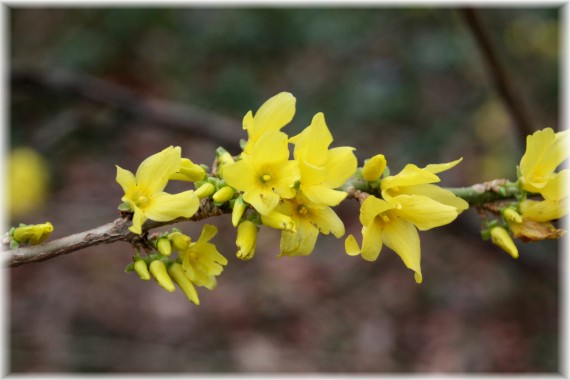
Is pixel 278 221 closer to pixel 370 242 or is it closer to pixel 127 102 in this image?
pixel 370 242

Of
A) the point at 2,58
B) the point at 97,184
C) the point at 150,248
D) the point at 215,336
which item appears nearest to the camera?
the point at 150,248

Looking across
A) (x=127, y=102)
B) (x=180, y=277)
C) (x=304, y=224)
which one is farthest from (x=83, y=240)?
(x=127, y=102)

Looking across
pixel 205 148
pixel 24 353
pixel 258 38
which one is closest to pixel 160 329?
pixel 24 353

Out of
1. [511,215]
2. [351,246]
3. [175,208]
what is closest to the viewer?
[175,208]

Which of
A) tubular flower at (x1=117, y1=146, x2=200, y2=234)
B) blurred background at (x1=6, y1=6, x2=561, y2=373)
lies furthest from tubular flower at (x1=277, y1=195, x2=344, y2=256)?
blurred background at (x1=6, y1=6, x2=561, y2=373)

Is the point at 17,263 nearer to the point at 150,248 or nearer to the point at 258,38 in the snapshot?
the point at 150,248

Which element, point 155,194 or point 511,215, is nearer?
point 155,194

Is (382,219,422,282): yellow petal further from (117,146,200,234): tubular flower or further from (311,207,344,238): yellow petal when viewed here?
(117,146,200,234): tubular flower
